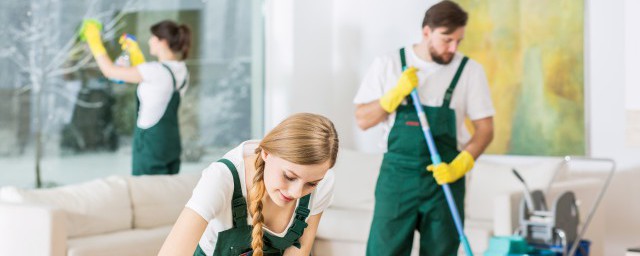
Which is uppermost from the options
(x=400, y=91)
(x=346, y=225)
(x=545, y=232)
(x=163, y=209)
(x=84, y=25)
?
(x=84, y=25)

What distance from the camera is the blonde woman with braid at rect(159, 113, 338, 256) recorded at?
2.14 metres

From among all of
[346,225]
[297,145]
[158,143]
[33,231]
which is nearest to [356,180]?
[346,225]

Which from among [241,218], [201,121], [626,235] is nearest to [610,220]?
[626,235]

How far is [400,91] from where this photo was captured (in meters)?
3.54

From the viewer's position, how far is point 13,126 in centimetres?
473

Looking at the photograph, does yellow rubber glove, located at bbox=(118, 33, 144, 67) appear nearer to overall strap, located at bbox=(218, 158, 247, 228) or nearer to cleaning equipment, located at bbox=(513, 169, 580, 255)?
cleaning equipment, located at bbox=(513, 169, 580, 255)

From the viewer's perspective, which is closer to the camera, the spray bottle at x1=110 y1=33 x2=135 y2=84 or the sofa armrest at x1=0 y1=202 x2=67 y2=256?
the sofa armrest at x1=0 y1=202 x2=67 y2=256

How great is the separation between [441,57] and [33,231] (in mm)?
1735

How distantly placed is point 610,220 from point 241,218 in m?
3.45

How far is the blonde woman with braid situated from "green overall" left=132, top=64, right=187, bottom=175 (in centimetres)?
262

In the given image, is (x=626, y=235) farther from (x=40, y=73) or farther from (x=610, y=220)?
(x=40, y=73)

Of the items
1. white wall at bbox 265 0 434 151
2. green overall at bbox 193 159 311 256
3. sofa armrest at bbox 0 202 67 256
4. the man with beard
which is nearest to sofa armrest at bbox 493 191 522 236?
the man with beard

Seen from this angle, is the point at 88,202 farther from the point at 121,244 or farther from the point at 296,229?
the point at 296,229

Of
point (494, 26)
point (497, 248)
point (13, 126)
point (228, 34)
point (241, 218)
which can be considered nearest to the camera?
point (241, 218)
